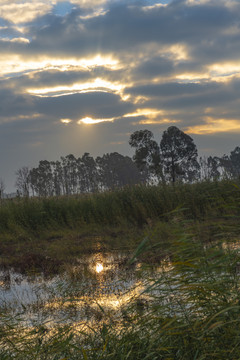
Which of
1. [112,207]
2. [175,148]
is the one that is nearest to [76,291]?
[112,207]

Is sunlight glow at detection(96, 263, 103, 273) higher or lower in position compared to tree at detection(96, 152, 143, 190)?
lower

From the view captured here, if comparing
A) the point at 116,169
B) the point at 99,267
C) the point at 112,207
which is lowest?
the point at 99,267

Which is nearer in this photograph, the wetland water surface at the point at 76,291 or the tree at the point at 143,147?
the wetland water surface at the point at 76,291

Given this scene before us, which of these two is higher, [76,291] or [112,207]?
[112,207]

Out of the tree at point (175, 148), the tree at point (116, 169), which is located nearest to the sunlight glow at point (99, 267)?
the tree at point (175, 148)

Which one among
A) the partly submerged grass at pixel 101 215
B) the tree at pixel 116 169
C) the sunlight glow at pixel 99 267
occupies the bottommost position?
the sunlight glow at pixel 99 267

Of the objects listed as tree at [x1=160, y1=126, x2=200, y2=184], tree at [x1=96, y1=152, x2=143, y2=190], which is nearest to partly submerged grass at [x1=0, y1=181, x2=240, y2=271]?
tree at [x1=160, y1=126, x2=200, y2=184]

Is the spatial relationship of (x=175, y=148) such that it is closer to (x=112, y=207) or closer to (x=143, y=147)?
(x=143, y=147)

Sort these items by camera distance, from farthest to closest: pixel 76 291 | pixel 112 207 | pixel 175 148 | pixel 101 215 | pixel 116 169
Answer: pixel 116 169 < pixel 175 148 < pixel 101 215 < pixel 112 207 < pixel 76 291

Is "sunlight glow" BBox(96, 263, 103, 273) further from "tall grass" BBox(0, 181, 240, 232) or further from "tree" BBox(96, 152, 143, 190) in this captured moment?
"tree" BBox(96, 152, 143, 190)

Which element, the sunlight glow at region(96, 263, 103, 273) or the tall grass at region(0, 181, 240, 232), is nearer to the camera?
the sunlight glow at region(96, 263, 103, 273)

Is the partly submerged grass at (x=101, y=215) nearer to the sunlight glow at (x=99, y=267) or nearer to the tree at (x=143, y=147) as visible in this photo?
the sunlight glow at (x=99, y=267)

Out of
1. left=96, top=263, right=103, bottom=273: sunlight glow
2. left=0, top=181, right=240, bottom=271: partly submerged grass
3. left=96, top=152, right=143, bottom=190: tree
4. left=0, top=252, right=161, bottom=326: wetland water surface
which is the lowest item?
left=96, top=263, right=103, bottom=273: sunlight glow

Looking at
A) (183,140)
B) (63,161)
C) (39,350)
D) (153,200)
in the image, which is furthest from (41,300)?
(63,161)
